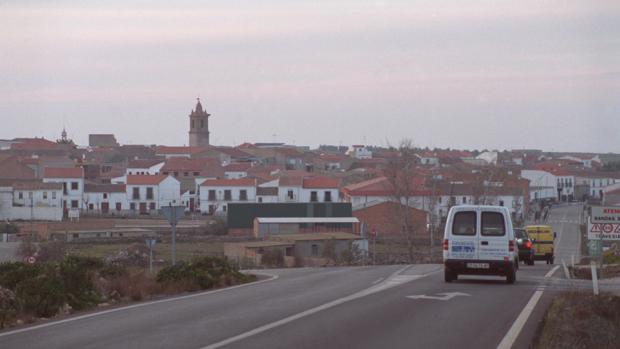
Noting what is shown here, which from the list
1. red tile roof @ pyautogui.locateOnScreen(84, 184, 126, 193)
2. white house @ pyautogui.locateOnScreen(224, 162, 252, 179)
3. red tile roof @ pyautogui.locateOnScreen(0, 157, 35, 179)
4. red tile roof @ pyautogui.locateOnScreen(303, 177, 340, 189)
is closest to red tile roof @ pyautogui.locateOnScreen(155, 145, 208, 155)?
white house @ pyautogui.locateOnScreen(224, 162, 252, 179)

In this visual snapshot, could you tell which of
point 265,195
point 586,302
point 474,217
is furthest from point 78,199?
point 586,302

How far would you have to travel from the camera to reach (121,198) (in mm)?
110500

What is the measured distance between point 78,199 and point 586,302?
307 feet

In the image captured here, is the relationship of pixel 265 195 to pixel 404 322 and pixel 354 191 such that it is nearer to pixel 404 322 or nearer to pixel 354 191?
pixel 354 191

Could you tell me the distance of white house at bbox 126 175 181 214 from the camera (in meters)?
109

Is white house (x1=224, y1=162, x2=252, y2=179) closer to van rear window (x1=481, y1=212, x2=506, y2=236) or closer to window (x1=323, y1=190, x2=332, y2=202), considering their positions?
window (x1=323, y1=190, x2=332, y2=202)

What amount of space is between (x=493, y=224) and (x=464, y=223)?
0.69m

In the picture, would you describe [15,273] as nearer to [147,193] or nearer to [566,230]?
[566,230]

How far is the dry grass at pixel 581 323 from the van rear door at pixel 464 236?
215 inches

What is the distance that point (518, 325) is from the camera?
1686 cm

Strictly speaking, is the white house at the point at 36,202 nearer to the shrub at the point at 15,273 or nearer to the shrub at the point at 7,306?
the shrub at the point at 15,273

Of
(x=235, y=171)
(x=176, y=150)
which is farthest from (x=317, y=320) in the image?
(x=176, y=150)

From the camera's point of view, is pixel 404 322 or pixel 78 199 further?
pixel 78 199

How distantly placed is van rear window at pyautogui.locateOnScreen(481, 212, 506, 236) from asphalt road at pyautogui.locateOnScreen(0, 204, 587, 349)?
1348 mm
